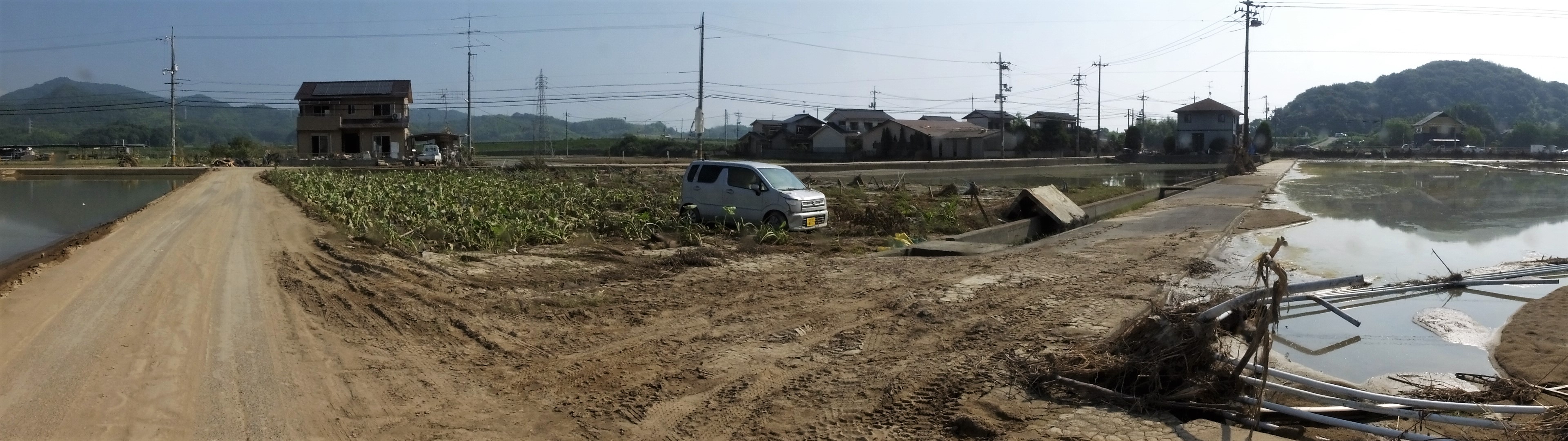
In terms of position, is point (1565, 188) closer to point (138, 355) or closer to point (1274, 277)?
point (1274, 277)

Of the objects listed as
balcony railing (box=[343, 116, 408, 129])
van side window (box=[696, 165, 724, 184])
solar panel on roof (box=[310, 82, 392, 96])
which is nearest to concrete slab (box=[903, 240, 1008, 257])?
van side window (box=[696, 165, 724, 184])

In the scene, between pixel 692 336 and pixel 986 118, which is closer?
pixel 692 336

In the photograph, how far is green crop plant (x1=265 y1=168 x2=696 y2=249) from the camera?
41.9 ft

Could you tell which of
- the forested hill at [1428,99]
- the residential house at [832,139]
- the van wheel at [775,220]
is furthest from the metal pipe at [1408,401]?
the forested hill at [1428,99]

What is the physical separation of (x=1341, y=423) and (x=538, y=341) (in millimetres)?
5239

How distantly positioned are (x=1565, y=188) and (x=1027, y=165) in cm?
2850

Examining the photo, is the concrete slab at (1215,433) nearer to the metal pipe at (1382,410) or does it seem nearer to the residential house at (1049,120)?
the metal pipe at (1382,410)

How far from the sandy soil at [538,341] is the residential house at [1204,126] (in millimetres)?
67917

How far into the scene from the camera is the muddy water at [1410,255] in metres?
7.33

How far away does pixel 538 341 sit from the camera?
7.01m

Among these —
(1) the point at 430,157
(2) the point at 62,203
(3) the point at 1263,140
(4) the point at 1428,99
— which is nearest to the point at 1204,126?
(3) the point at 1263,140

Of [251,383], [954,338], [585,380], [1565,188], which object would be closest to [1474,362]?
[954,338]

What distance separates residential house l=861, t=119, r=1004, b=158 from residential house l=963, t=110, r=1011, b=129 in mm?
13922

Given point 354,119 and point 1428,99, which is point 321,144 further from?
point 1428,99
